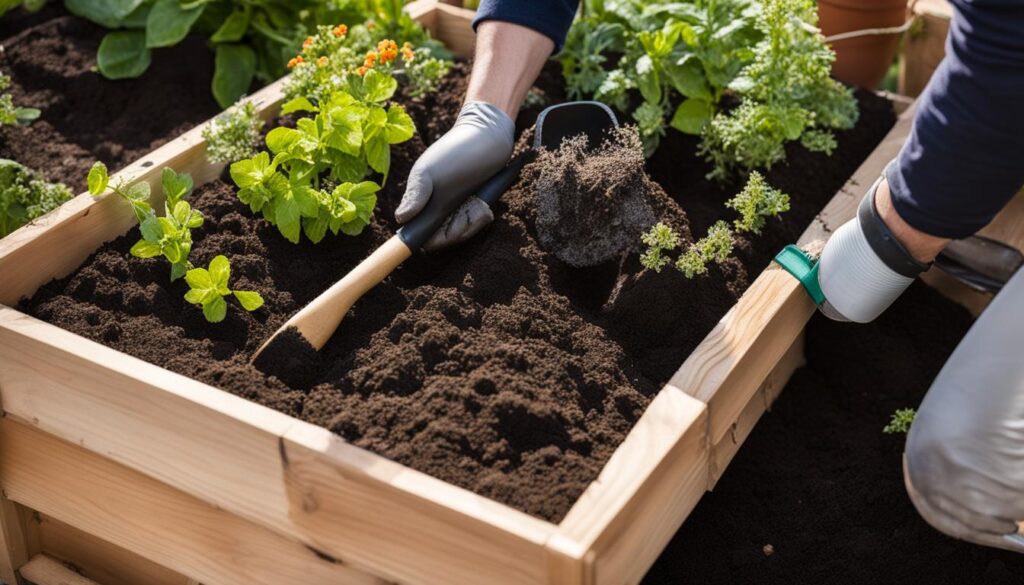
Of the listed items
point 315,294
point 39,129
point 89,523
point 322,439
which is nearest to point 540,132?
point 315,294

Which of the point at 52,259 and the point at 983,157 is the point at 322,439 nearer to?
the point at 52,259

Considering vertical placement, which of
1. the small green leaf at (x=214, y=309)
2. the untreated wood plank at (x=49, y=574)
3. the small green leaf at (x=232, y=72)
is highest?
the small green leaf at (x=214, y=309)

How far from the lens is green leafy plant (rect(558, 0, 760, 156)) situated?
9.61ft

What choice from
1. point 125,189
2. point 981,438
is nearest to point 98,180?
point 125,189

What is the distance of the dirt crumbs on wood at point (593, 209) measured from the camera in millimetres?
2459

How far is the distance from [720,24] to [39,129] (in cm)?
210

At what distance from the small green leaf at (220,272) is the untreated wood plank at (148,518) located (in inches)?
17.3

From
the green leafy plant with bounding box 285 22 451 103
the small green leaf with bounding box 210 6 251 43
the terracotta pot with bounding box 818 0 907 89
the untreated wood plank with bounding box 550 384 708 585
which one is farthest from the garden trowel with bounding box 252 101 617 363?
the small green leaf with bounding box 210 6 251 43

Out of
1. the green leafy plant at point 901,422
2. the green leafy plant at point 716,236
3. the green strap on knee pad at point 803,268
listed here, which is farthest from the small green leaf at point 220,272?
the green leafy plant at point 901,422

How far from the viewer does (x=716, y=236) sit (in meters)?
2.44

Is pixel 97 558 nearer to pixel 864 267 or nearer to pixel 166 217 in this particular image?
pixel 166 217

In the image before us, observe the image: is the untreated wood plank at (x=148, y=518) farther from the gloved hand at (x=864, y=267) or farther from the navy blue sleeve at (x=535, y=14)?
the navy blue sleeve at (x=535, y=14)

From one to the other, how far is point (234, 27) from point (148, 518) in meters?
1.81

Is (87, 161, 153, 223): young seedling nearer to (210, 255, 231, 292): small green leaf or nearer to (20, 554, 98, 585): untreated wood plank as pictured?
(210, 255, 231, 292): small green leaf
